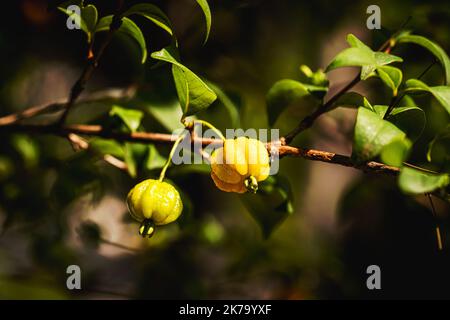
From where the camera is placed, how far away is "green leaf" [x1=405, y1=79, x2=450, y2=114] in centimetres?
53

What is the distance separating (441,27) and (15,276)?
53.1 inches

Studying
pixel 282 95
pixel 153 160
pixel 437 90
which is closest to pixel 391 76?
pixel 437 90

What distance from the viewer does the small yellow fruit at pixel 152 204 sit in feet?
1.89

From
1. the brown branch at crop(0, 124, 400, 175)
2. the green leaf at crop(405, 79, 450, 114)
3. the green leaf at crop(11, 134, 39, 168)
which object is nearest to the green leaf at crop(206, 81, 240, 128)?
the brown branch at crop(0, 124, 400, 175)

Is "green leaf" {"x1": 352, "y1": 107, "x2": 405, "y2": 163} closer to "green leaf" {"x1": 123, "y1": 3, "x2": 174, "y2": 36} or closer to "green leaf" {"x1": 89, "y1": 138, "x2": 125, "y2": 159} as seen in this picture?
"green leaf" {"x1": 123, "y1": 3, "x2": 174, "y2": 36}

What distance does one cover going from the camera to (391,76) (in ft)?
1.94

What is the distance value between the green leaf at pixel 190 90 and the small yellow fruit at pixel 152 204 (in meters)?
0.11

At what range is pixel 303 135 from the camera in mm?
1340

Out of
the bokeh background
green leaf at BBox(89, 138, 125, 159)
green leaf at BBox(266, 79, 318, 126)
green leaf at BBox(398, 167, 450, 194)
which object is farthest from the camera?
the bokeh background

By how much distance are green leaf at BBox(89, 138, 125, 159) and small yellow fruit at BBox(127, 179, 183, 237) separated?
0.21 meters

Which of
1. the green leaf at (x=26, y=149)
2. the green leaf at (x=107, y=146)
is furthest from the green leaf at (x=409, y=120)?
the green leaf at (x=26, y=149)

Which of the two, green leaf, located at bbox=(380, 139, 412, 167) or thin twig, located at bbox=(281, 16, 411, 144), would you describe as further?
thin twig, located at bbox=(281, 16, 411, 144)

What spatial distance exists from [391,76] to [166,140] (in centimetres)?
37

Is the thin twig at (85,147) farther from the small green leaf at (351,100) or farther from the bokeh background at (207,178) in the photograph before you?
the small green leaf at (351,100)
